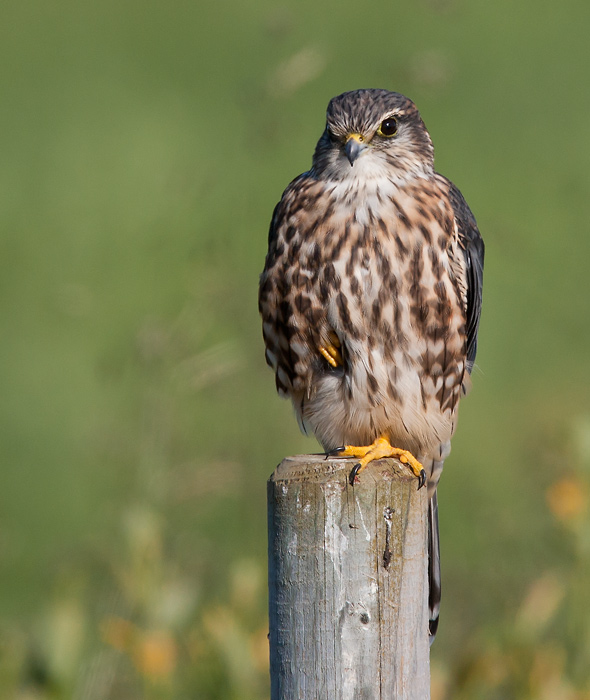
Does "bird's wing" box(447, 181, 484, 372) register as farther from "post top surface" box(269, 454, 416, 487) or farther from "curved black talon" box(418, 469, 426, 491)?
"post top surface" box(269, 454, 416, 487)

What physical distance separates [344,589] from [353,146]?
151 cm

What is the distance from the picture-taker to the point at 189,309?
13.9 ft

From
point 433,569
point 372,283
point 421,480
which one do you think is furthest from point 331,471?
point 433,569

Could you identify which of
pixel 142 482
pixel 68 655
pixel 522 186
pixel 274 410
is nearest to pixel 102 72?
pixel 522 186

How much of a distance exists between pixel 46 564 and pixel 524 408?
2.77 meters

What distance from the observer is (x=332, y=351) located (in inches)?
144

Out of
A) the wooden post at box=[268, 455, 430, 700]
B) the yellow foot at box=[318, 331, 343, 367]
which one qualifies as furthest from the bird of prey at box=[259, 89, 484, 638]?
the wooden post at box=[268, 455, 430, 700]

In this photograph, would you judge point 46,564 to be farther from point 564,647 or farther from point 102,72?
point 102,72

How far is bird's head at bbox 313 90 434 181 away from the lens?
366cm

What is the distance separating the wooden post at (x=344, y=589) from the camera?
2531mm

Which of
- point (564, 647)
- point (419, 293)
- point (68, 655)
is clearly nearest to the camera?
point (68, 655)

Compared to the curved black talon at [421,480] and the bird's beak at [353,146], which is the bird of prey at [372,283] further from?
the curved black talon at [421,480]

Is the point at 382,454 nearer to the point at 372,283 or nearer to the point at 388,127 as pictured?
the point at 372,283

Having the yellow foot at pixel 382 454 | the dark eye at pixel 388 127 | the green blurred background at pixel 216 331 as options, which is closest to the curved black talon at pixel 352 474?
the yellow foot at pixel 382 454
